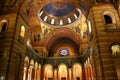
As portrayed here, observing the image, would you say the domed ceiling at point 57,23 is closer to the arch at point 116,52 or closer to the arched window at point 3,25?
the arched window at point 3,25

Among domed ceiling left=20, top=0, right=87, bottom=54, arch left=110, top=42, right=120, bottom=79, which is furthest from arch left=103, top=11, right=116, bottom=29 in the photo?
domed ceiling left=20, top=0, right=87, bottom=54

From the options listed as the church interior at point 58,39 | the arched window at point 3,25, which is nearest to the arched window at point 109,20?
the church interior at point 58,39

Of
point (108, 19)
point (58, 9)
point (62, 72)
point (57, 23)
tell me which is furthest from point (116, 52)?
point (58, 9)

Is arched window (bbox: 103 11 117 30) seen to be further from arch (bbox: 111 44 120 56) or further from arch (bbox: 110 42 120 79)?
arch (bbox: 111 44 120 56)

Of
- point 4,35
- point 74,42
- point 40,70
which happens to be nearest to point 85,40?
point 74,42

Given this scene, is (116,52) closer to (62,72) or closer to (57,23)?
(57,23)

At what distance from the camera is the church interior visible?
395 inches

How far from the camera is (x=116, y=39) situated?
1002cm

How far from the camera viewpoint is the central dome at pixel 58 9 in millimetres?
21281

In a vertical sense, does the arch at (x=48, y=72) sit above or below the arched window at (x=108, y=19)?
below

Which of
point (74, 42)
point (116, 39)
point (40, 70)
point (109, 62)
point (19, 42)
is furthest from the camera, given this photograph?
point (74, 42)

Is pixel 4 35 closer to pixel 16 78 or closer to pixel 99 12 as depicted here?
pixel 16 78

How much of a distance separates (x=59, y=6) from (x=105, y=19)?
11.7 meters

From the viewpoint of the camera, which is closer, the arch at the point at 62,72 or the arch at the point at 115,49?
the arch at the point at 115,49
